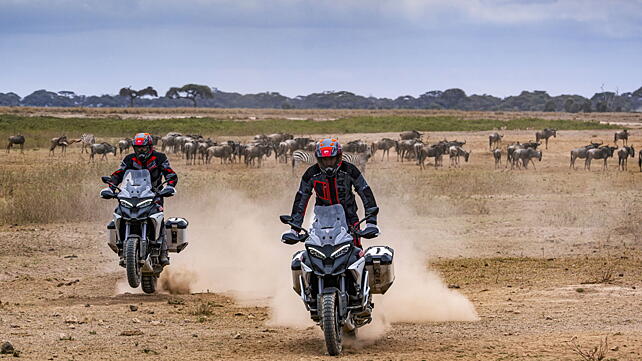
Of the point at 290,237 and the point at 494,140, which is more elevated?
the point at 290,237

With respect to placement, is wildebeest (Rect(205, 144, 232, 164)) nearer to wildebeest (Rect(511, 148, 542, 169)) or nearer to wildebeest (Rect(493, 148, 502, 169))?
wildebeest (Rect(493, 148, 502, 169))

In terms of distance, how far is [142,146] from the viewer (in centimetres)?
1317

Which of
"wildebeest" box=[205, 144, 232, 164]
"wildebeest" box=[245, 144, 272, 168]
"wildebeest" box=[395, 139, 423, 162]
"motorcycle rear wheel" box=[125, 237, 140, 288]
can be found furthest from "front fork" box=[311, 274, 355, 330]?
"wildebeest" box=[395, 139, 423, 162]

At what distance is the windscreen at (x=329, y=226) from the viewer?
8961mm

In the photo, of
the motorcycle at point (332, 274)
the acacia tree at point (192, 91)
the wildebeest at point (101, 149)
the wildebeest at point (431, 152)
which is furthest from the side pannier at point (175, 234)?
the acacia tree at point (192, 91)

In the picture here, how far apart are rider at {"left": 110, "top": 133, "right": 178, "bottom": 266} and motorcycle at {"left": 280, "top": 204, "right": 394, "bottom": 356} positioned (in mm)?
4254

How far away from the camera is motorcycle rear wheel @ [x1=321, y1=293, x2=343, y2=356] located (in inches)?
345

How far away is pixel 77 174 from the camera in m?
32.1

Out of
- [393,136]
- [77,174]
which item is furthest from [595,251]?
[393,136]

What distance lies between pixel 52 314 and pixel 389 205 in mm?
15225

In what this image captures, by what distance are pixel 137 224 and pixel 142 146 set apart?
102 centimetres

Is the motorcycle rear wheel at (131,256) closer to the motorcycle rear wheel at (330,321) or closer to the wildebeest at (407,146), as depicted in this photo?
the motorcycle rear wheel at (330,321)

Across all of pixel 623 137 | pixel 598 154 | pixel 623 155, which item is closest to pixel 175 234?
pixel 623 155

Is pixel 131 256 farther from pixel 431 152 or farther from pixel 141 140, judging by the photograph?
pixel 431 152
